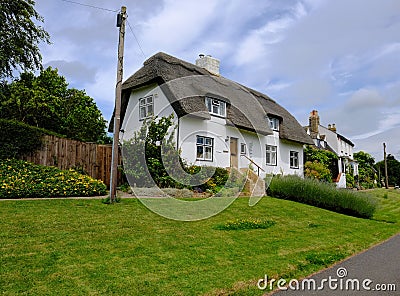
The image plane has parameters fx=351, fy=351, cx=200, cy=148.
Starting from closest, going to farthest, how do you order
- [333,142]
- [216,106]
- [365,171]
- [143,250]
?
[143,250] < [216,106] < [333,142] < [365,171]

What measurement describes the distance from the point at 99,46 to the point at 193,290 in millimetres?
10893

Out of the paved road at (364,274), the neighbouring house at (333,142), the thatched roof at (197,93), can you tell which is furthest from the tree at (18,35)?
the neighbouring house at (333,142)

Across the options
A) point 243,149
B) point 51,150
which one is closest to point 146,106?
point 243,149

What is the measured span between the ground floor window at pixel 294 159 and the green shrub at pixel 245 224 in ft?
A: 62.1

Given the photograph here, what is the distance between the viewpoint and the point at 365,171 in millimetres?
52062

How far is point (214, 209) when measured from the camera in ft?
39.6

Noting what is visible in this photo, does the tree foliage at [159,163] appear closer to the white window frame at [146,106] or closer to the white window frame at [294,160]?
the white window frame at [146,106]

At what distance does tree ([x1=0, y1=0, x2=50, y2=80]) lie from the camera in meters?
20.2

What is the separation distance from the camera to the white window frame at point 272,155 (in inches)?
1027

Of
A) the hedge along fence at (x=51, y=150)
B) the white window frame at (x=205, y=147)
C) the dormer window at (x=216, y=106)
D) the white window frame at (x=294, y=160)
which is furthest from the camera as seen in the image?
the white window frame at (x=294, y=160)

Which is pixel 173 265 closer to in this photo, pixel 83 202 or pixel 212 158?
pixel 83 202

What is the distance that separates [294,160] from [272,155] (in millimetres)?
3537

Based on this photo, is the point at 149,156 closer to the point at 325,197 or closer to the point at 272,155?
the point at 325,197

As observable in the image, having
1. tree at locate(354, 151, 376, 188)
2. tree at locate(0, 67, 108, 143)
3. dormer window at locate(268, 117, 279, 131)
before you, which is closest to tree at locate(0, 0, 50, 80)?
tree at locate(0, 67, 108, 143)
